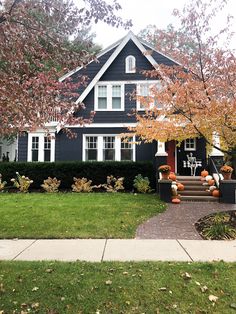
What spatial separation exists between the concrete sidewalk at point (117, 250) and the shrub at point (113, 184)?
24.8 ft

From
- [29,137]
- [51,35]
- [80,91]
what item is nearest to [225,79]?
[51,35]

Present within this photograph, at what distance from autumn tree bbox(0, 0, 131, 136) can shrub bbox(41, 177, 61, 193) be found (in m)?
9.81

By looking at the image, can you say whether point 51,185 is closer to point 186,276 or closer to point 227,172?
point 227,172

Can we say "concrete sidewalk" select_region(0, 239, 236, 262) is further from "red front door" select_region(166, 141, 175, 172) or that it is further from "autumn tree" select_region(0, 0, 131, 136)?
"red front door" select_region(166, 141, 175, 172)

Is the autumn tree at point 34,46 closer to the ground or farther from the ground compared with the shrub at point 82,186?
farther from the ground

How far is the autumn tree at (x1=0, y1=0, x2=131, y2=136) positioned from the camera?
4184 mm

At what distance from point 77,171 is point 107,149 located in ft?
8.93

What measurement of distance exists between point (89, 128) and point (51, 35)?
12.5 meters

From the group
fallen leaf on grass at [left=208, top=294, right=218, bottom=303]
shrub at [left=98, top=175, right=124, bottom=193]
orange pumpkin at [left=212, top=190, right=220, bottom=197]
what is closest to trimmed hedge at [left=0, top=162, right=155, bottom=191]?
shrub at [left=98, top=175, right=124, bottom=193]

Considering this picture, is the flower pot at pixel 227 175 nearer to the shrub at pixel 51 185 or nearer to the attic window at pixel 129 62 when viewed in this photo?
the shrub at pixel 51 185

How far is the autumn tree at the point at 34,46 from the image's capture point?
165 inches

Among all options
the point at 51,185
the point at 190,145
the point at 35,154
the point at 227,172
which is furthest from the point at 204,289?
the point at 35,154

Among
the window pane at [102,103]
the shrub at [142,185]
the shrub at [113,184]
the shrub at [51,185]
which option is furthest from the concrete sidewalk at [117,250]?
the window pane at [102,103]

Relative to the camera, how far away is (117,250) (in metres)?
5.88
